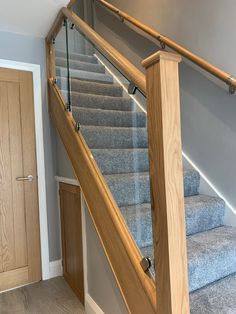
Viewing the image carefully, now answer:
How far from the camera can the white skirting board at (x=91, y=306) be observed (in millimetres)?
1734

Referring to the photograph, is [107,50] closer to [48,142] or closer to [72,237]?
[48,142]

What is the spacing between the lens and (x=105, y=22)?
3.33 metres

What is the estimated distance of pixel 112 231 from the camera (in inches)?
56.2

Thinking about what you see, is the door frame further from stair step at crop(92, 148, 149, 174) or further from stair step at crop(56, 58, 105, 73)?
stair step at crop(92, 148, 149, 174)

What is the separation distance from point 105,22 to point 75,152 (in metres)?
2.21

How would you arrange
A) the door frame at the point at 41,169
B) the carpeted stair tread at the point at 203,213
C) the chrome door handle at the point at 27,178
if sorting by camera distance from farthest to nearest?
the door frame at the point at 41,169 < the chrome door handle at the point at 27,178 < the carpeted stair tread at the point at 203,213

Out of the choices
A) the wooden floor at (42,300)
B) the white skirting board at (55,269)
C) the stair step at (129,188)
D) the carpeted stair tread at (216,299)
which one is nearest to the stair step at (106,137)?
the stair step at (129,188)

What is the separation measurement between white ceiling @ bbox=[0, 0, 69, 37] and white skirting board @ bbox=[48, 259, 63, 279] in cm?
226

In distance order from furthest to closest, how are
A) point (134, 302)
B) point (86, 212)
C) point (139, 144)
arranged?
point (86, 212), point (139, 144), point (134, 302)

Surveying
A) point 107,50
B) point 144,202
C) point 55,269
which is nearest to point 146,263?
point 144,202

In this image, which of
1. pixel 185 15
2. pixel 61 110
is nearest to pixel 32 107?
pixel 61 110

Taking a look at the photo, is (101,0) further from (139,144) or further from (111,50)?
(139,144)

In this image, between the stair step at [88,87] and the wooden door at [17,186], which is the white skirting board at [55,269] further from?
the stair step at [88,87]

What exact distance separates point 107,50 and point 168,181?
923 mm
